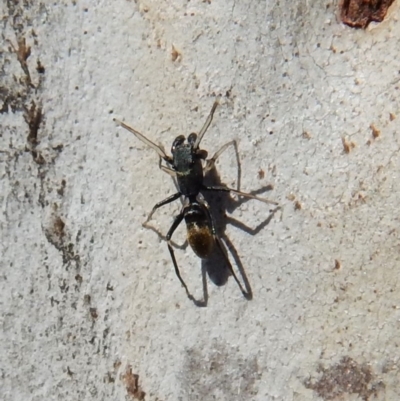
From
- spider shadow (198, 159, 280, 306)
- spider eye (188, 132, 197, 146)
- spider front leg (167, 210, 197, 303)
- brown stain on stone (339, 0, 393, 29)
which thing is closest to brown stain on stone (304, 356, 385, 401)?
spider shadow (198, 159, 280, 306)

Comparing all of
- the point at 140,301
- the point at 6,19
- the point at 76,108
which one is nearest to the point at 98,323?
the point at 140,301

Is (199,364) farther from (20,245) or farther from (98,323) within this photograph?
(20,245)

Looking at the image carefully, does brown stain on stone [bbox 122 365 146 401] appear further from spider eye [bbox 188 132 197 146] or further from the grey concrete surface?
spider eye [bbox 188 132 197 146]

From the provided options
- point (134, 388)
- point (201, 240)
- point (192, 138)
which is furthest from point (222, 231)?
point (134, 388)

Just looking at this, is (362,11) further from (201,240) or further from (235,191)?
(201,240)

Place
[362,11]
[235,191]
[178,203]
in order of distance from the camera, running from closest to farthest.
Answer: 1. [362,11]
2. [235,191]
3. [178,203]

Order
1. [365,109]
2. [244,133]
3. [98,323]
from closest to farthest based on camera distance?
[365,109], [244,133], [98,323]

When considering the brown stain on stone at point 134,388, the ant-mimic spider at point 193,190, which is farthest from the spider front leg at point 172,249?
the brown stain on stone at point 134,388
